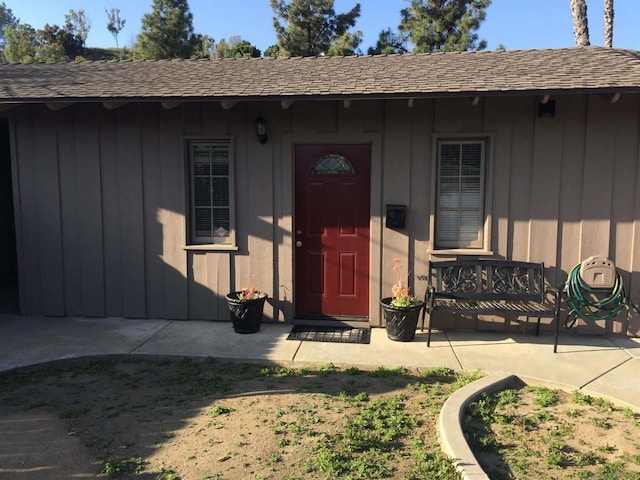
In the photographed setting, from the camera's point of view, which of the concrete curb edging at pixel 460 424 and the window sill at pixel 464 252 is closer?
the concrete curb edging at pixel 460 424

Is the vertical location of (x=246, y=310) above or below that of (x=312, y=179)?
below

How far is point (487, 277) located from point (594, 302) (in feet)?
3.92

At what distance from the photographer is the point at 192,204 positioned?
6055 mm

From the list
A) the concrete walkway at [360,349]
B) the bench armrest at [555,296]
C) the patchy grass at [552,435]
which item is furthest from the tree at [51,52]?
the patchy grass at [552,435]

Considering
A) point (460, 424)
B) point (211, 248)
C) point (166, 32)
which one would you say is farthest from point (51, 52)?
point (460, 424)

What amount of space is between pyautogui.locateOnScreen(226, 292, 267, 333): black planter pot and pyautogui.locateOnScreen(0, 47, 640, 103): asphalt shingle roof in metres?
2.29

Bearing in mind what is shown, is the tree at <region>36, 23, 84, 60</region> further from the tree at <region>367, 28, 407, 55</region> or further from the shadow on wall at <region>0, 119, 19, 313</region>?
the shadow on wall at <region>0, 119, 19, 313</region>

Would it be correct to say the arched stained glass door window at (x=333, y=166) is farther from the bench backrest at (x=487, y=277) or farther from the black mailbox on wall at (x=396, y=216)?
the bench backrest at (x=487, y=277)

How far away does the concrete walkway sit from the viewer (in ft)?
14.4

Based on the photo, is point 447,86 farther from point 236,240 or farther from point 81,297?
point 81,297

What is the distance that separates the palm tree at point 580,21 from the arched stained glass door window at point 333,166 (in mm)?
15085

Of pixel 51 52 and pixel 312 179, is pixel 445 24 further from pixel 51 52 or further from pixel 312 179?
pixel 51 52

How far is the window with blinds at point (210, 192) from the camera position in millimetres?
5953

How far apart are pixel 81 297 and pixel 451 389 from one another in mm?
4806
